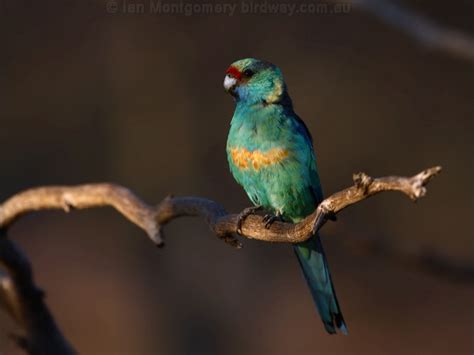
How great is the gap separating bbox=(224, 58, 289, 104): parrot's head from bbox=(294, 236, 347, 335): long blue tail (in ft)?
2.22

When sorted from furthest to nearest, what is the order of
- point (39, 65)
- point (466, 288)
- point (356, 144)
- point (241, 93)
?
point (39, 65) < point (356, 144) < point (466, 288) < point (241, 93)

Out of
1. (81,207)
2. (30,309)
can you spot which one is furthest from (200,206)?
(30,309)

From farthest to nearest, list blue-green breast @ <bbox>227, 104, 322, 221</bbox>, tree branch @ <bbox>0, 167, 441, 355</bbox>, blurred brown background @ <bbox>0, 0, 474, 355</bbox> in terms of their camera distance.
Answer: blurred brown background @ <bbox>0, 0, 474, 355</bbox> < blue-green breast @ <bbox>227, 104, 322, 221</bbox> < tree branch @ <bbox>0, 167, 441, 355</bbox>

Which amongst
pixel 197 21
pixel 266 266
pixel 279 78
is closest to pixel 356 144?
pixel 266 266

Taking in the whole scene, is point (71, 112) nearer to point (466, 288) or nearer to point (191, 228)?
point (191, 228)

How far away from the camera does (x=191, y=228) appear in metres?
6.87

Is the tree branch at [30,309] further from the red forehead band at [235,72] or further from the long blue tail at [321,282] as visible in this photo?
the red forehead band at [235,72]

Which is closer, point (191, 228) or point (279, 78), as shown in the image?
point (279, 78)

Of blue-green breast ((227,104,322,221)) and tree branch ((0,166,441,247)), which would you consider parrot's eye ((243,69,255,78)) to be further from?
tree branch ((0,166,441,247))

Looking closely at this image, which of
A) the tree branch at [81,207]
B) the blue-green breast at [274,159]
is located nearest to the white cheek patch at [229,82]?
the blue-green breast at [274,159]

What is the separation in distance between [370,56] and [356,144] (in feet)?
2.85

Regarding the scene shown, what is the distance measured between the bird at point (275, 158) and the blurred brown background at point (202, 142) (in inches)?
119

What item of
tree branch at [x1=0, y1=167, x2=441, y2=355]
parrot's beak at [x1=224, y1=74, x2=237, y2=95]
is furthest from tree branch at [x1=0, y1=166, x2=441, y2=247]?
parrot's beak at [x1=224, y1=74, x2=237, y2=95]

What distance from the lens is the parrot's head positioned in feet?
11.1
